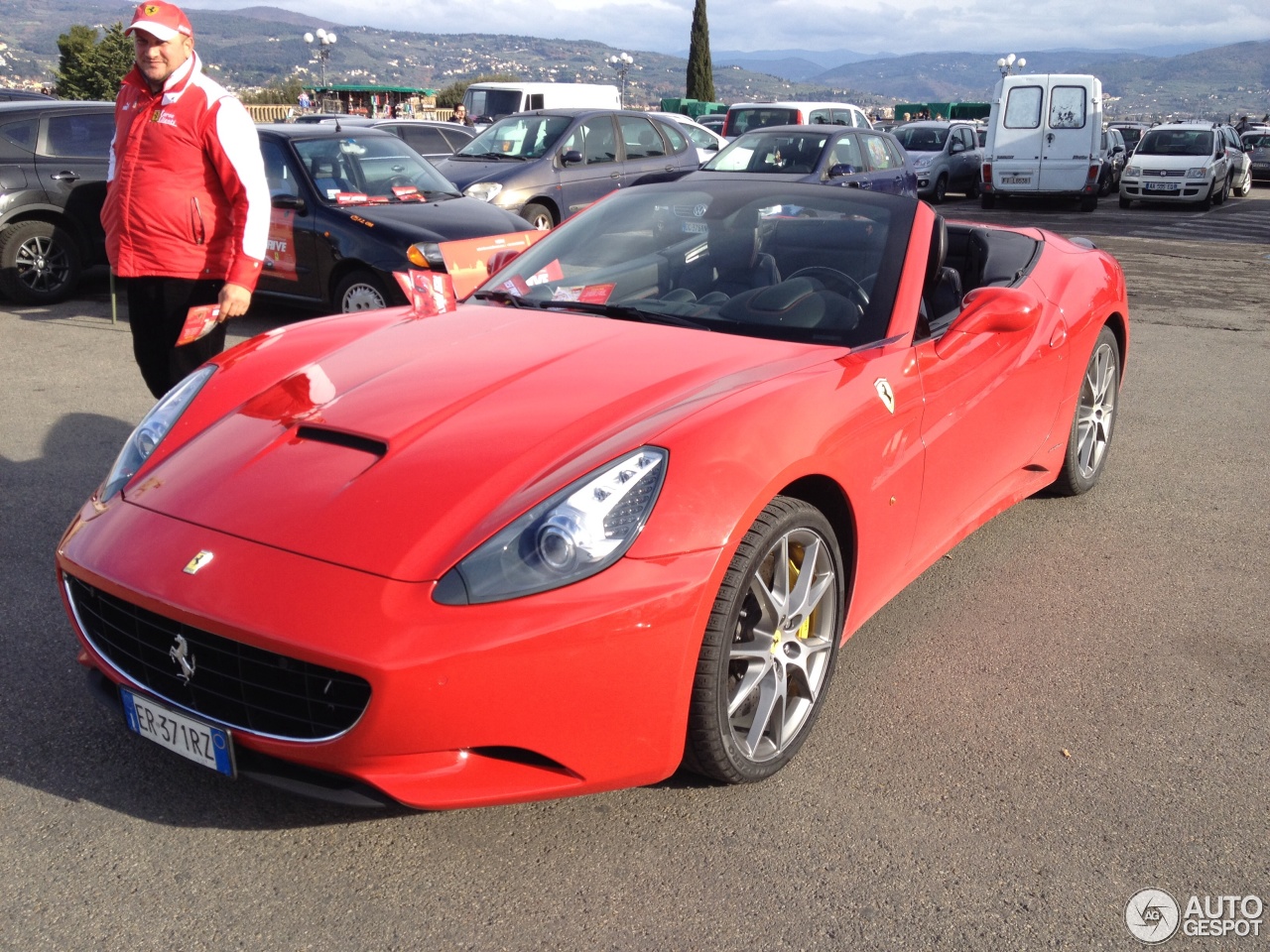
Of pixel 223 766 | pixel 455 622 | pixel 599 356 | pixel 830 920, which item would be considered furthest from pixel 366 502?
pixel 830 920

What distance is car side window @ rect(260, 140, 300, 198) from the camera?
28.1 feet

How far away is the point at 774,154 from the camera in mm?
12383

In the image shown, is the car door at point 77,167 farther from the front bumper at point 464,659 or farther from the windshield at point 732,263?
the front bumper at point 464,659

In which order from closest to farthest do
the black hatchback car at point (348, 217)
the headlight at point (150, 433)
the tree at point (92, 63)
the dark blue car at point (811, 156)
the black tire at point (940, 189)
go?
the headlight at point (150, 433) < the black hatchback car at point (348, 217) < the dark blue car at point (811, 156) < the black tire at point (940, 189) < the tree at point (92, 63)

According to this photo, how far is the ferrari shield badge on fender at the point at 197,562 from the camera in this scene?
7.70 feet

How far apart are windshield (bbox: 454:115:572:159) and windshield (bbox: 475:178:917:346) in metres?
8.43

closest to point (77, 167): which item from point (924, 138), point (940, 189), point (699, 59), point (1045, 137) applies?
point (1045, 137)

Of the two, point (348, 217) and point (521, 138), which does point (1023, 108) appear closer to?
point (521, 138)

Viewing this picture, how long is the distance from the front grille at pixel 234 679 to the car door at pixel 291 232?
6300 millimetres

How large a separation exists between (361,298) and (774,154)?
5.84 metres

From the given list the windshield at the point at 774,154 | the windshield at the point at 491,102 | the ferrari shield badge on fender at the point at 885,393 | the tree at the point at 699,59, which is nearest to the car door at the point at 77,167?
the windshield at the point at 774,154

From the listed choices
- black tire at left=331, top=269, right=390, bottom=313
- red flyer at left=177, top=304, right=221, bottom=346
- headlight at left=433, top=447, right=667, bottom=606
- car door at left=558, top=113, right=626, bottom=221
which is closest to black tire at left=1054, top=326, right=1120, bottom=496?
headlight at left=433, top=447, right=667, bottom=606

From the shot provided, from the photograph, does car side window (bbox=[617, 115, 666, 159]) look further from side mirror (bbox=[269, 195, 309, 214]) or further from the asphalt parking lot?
the asphalt parking lot

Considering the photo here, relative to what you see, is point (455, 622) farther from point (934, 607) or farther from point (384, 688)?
point (934, 607)
